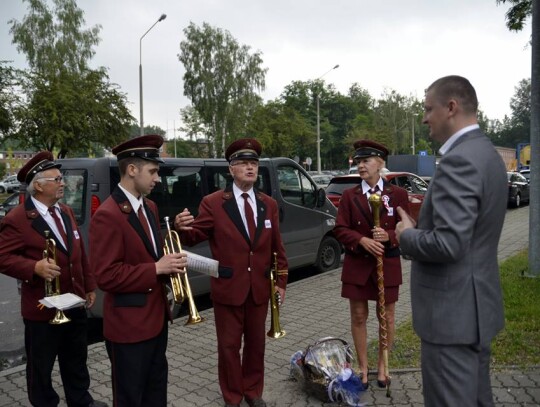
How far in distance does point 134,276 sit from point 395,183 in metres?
10.9

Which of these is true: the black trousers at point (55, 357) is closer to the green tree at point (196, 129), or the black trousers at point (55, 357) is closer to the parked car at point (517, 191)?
the parked car at point (517, 191)

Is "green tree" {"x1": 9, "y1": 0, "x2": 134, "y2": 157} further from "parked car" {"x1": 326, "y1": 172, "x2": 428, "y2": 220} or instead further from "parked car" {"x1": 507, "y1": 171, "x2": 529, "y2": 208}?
"parked car" {"x1": 507, "y1": 171, "x2": 529, "y2": 208}

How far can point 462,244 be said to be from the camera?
2.29 meters

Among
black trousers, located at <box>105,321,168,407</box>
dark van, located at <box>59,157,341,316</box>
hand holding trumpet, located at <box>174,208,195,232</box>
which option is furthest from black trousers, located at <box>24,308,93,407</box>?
dark van, located at <box>59,157,341,316</box>

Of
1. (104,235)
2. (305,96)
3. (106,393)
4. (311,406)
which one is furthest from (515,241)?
(305,96)

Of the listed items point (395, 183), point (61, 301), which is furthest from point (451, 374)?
point (395, 183)

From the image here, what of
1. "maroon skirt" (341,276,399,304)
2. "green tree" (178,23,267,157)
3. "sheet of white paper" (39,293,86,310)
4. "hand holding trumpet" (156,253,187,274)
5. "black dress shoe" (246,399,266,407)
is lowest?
"black dress shoe" (246,399,266,407)

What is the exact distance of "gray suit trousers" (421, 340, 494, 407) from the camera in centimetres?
240

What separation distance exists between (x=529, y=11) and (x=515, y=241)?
581 cm

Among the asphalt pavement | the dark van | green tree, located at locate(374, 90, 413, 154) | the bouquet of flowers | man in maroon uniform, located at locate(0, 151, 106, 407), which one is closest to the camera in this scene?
man in maroon uniform, located at locate(0, 151, 106, 407)

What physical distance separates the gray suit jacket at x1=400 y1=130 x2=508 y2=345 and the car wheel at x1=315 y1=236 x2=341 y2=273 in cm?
678

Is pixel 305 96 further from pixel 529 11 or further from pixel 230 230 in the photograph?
pixel 230 230

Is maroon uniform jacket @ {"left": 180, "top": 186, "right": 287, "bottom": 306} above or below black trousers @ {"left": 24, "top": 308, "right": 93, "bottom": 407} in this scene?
above

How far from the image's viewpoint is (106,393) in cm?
437
